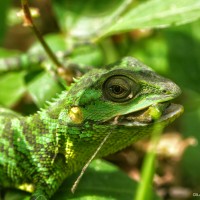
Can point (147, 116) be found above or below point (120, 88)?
below

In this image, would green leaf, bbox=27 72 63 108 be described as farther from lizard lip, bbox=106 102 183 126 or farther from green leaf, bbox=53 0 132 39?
lizard lip, bbox=106 102 183 126

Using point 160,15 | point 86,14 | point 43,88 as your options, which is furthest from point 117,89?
point 86,14

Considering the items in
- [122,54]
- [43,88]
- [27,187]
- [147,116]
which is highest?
[122,54]

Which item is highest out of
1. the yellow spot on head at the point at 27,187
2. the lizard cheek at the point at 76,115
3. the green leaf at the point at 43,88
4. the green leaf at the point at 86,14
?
the green leaf at the point at 86,14

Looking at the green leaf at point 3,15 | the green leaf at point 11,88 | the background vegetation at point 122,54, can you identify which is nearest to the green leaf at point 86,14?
the background vegetation at point 122,54

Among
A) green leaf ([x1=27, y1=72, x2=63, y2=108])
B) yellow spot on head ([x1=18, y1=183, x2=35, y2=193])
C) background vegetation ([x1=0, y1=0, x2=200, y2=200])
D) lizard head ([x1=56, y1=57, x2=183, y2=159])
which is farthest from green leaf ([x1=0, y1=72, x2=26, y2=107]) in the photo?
lizard head ([x1=56, y1=57, x2=183, y2=159])

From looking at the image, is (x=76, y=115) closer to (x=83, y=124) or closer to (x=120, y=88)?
(x=83, y=124)

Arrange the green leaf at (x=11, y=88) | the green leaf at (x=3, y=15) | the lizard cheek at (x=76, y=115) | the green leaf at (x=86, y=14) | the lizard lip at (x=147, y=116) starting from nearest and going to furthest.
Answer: the lizard lip at (x=147, y=116)
the lizard cheek at (x=76, y=115)
the green leaf at (x=11, y=88)
the green leaf at (x=86, y=14)
the green leaf at (x=3, y=15)

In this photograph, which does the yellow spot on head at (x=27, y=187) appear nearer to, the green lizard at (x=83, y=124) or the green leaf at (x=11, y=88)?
the green lizard at (x=83, y=124)

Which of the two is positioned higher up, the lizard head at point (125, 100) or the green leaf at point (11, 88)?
the green leaf at point (11, 88)
